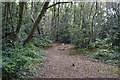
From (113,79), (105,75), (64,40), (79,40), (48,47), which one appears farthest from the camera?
(64,40)

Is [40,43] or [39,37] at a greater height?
[39,37]

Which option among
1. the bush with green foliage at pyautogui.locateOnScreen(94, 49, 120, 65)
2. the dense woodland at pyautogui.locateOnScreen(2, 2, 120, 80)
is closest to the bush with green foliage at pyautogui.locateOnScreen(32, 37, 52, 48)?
the dense woodland at pyautogui.locateOnScreen(2, 2, 120, 80)

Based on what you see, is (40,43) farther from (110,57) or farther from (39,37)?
(110,57)

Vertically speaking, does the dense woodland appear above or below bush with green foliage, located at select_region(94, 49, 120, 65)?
above

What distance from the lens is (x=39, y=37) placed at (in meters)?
9.80

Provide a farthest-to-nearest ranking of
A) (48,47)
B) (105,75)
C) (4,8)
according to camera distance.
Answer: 1. (48,47)
2. (4,8)
3. (105,75)

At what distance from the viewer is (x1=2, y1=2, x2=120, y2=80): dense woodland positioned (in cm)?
331

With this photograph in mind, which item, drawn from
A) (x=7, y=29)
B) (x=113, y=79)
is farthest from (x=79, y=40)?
(x=113, y=79)

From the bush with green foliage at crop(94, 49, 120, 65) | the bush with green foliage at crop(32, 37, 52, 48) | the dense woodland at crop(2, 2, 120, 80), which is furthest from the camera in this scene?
the bush with green foliage at crop(32, 37, 52, 48)

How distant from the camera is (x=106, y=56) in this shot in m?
6.21

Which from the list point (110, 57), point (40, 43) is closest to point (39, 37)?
point (40, 43)

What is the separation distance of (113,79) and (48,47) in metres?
7.34

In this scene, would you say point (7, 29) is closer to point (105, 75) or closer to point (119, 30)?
point (105, 75)

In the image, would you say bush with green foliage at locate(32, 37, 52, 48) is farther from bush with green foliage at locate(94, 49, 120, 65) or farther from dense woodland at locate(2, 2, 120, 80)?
bush with green foliage at locate(94, 49, 120, 65)
